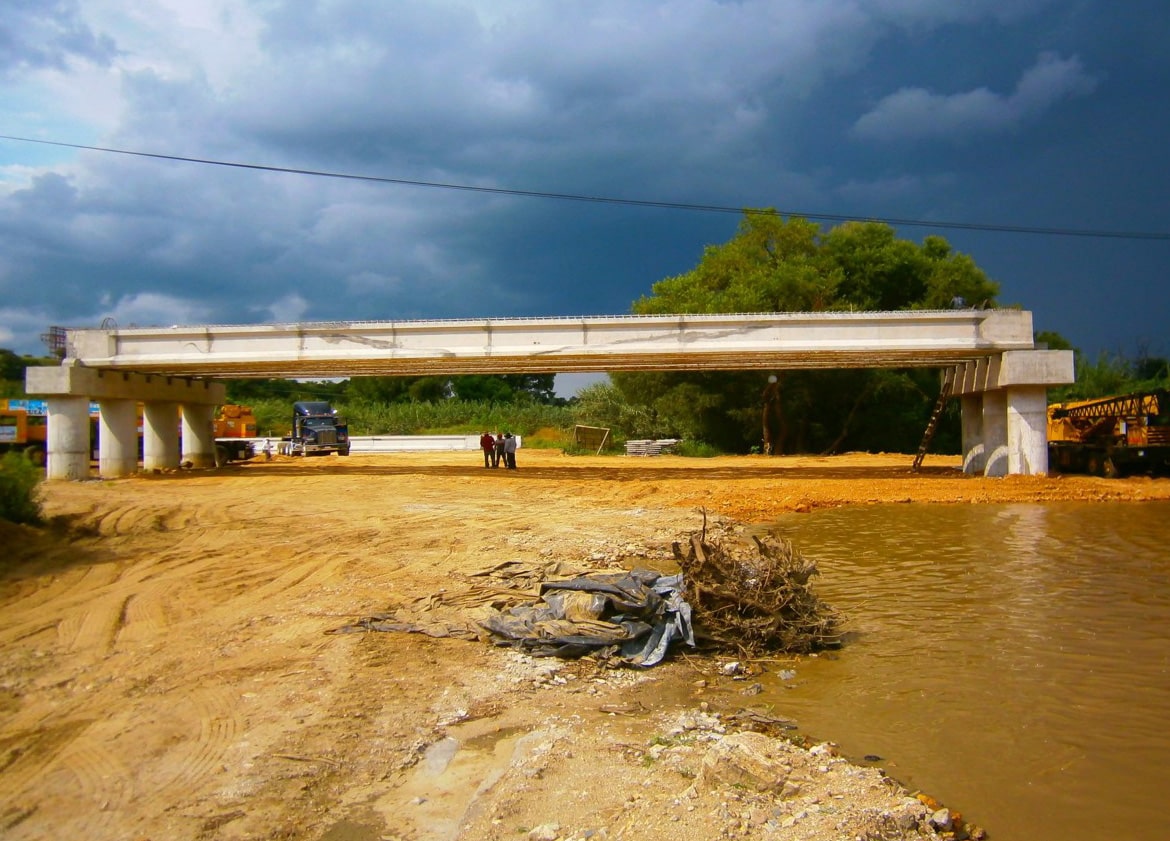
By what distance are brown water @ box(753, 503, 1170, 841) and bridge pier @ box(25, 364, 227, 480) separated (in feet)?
82.0

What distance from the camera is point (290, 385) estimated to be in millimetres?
99438

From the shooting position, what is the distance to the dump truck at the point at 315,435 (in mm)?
44094

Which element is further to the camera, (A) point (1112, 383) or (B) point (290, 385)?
(B) point (290, 385)

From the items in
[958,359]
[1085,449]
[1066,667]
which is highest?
[958,359]

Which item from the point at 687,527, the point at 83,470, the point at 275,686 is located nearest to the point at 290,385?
the point at 83,470

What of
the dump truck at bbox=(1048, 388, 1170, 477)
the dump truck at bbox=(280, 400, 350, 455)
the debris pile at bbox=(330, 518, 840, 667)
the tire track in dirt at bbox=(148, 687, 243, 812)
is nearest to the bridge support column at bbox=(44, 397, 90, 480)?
the dump truck at bbox=(280, 400, 350, 455)

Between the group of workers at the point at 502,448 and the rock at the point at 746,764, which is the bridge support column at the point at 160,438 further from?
the rock at the point at 746,764

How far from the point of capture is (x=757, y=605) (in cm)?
796

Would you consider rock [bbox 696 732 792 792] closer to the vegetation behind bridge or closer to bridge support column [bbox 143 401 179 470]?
bridge support column [bbox 143 401 179 470]

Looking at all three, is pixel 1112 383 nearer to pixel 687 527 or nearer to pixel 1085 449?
pixel 1085 449

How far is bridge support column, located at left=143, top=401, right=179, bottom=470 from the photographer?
105ft

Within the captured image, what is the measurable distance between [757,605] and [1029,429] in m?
21.3

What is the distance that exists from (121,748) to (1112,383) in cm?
5043

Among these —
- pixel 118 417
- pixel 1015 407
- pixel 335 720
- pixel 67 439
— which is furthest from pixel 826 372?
pixel 335 720
